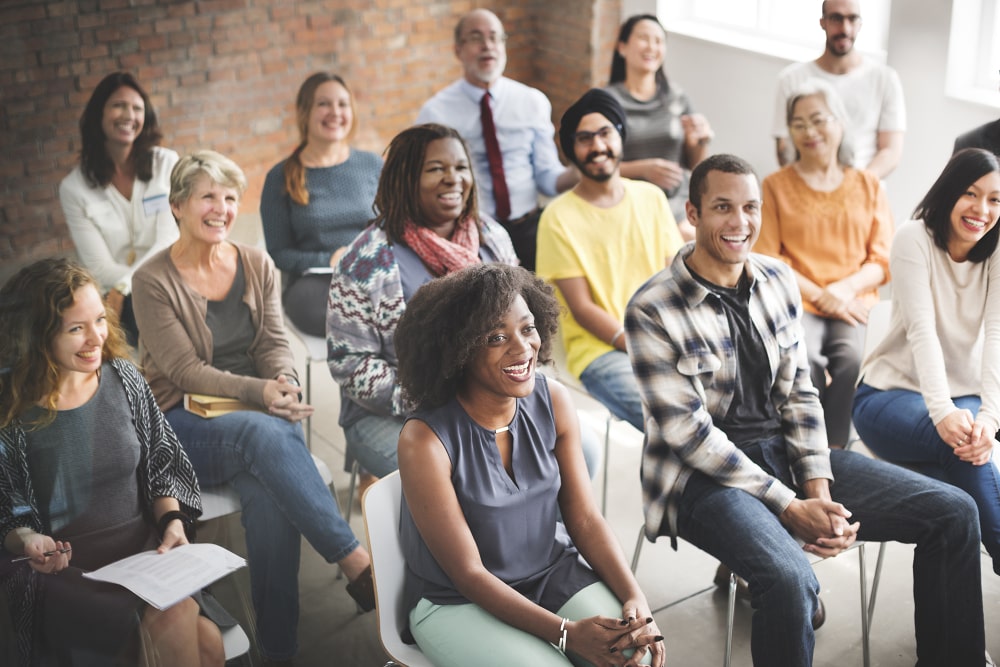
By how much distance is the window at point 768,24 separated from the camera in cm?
445

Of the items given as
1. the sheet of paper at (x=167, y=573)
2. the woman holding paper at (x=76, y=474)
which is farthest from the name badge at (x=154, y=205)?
the sheet of paper at (x=167, y=573)

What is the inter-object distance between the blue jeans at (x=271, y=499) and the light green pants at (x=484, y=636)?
634 mm

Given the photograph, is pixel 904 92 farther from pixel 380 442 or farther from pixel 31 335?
pixel 31 335

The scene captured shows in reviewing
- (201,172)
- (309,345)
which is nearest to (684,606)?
(309,345)

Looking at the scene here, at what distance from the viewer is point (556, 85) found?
4777mm

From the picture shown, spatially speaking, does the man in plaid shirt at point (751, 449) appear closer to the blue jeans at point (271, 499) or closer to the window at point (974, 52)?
the blue jeans at point (271, 499)

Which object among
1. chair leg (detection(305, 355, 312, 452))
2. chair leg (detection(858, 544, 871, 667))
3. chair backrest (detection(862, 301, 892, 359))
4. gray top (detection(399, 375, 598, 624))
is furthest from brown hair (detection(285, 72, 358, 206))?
chair leg (detection(858, 544, 871, 667))

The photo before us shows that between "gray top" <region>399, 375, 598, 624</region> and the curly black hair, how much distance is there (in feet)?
0.20

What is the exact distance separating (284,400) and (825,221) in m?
1.96

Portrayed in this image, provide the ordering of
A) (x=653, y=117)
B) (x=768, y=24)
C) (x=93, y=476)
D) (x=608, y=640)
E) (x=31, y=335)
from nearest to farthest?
(x=608, y=640) → (x=31, y=335) → (x=93, y=476) → (x=653, y=117) → (x=768, y=24)

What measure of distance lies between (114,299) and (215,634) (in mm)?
780

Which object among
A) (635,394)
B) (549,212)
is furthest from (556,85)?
(635,394)

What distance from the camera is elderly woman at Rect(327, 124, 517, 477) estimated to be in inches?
117

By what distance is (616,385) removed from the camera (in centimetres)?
328
